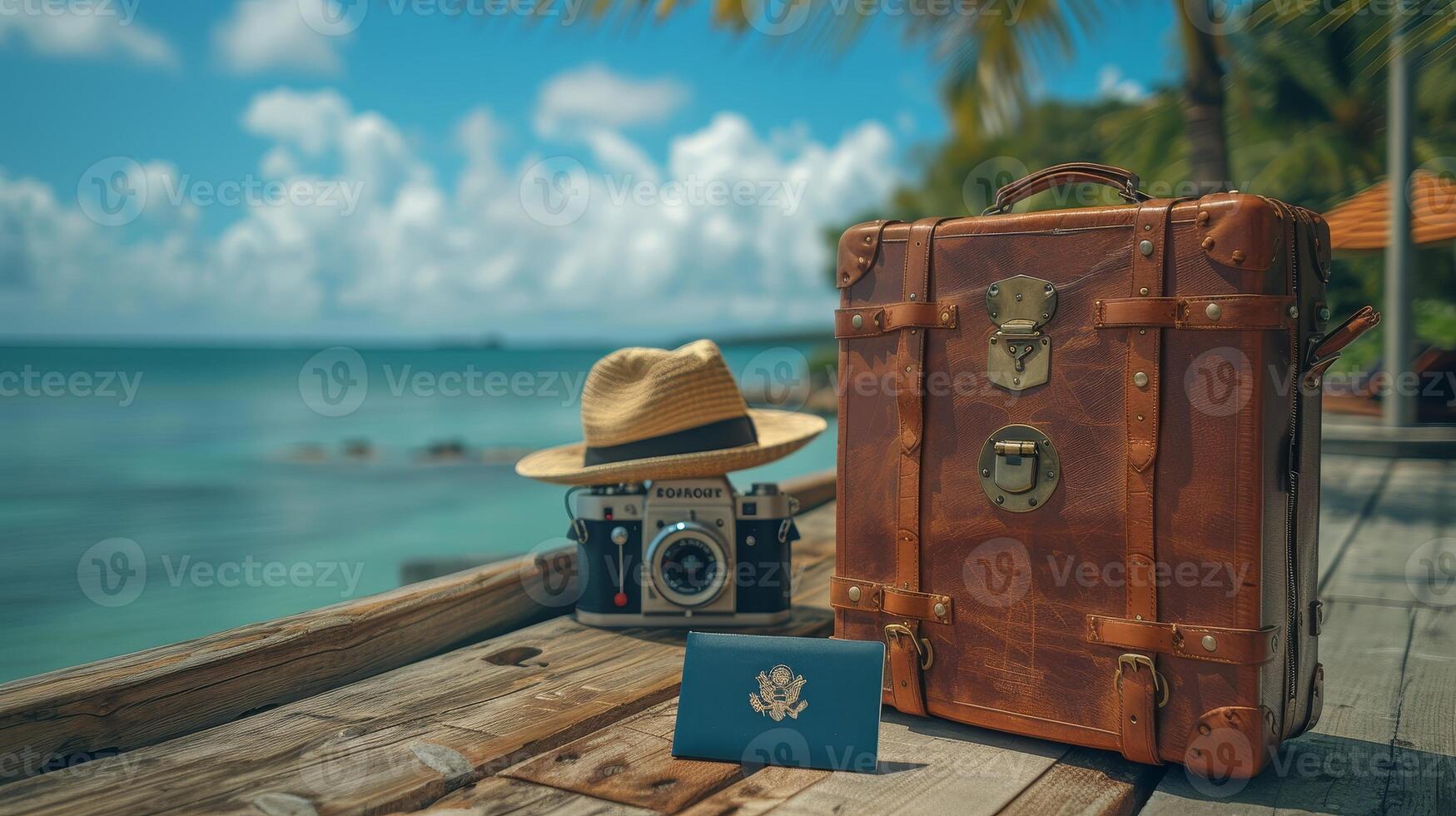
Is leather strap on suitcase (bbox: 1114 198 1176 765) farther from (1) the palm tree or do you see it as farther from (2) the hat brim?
→ (1) the palm tree

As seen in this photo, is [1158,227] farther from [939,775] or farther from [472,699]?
[472,699]

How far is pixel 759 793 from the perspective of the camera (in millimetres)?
1593

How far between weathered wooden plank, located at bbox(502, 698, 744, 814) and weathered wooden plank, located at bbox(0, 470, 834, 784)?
2.10ft

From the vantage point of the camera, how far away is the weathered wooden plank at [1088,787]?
1563 millimetres

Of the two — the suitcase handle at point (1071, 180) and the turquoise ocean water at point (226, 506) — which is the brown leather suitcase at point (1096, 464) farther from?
the turquoise ocean water at point (226, 506)

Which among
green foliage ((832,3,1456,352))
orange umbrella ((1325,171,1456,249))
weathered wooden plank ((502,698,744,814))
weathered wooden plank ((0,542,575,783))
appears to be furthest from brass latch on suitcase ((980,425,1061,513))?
green foliage ((832,3,1456,352))

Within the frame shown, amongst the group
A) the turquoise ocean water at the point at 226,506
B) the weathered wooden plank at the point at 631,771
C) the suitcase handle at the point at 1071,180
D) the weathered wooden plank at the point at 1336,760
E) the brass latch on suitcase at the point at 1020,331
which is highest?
the suitcase handle at the point at 1071,180

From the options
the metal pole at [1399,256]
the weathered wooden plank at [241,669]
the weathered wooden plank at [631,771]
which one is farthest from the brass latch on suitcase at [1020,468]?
the metal pole at [1399,256]

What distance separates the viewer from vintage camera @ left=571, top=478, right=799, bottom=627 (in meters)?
2.51

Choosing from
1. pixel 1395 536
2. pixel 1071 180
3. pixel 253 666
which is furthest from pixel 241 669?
pixel 1395 536

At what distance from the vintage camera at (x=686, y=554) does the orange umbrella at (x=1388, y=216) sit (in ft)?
11.3

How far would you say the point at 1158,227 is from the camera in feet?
5.42

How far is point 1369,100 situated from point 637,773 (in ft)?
53.4

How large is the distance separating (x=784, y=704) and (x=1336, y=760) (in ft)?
3.21
